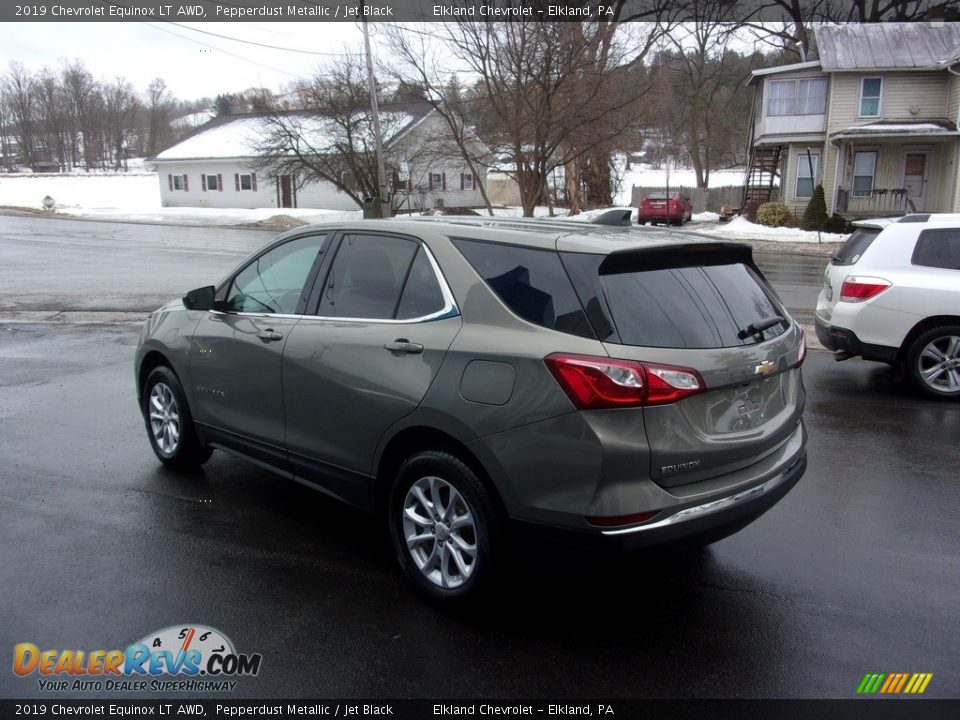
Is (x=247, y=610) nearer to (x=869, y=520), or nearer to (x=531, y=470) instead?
(x=531, y=470)

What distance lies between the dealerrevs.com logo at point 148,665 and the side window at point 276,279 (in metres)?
1.91

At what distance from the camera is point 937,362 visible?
755 centimetres

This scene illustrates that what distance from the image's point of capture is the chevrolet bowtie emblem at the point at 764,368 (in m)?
3.59

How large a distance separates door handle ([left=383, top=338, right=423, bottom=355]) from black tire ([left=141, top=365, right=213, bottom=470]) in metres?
2.18

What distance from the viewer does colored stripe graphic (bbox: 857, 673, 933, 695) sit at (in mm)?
3139

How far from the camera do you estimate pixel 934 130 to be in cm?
3089

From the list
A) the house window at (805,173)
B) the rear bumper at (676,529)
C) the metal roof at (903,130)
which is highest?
the metal roof at (903,130)

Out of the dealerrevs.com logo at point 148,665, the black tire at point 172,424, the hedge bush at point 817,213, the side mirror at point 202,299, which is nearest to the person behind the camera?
the dealerrevs.com logo at point 148,665

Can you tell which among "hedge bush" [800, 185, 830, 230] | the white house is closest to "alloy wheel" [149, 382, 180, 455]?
"hedge bush" [800, 185, 830, 230]

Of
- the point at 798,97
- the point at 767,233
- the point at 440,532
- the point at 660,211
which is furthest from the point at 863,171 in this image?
the point at 440,532

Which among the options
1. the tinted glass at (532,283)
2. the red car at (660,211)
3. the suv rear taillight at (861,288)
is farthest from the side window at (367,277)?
the red car at (660,211)

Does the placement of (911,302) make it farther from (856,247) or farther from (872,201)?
(872,201)

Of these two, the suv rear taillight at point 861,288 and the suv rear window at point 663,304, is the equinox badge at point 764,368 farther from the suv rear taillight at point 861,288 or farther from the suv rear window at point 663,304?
the suv rear taillight at point 861,288

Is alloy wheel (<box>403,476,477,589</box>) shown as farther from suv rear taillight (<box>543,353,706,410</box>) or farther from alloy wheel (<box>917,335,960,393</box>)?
alloy wheel (<box>917,335,960,393</box>)
